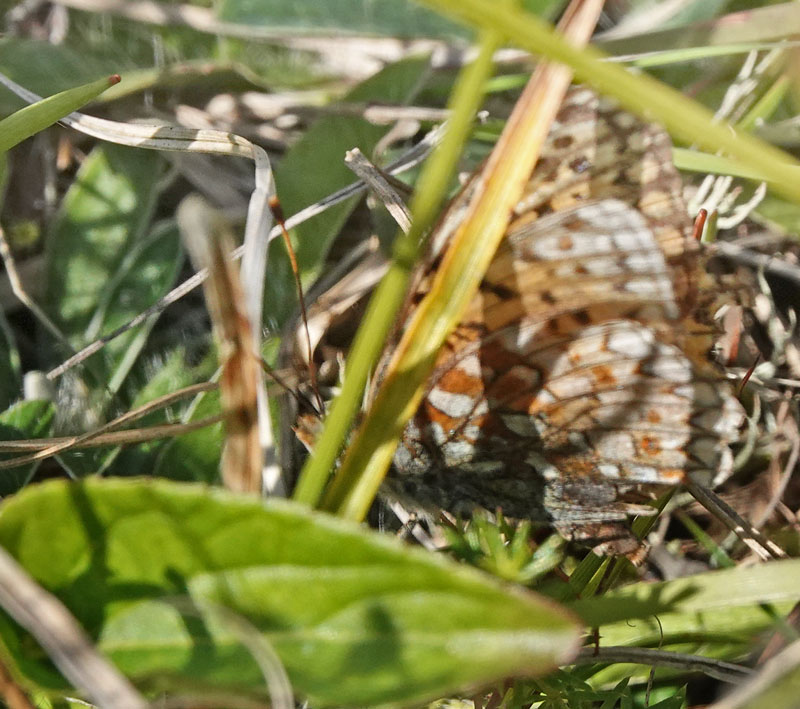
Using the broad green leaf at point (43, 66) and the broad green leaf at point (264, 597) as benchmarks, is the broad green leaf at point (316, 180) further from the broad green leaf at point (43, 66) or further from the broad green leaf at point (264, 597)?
the broad green leaf at point (264, 597)

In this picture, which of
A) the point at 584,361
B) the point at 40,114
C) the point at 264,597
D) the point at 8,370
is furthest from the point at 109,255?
the point at 264,597

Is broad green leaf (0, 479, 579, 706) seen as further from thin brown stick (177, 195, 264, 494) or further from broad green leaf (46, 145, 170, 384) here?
broad green leaf (46, 145, 170, 384)

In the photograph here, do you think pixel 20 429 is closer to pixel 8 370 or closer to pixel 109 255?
pixel 8 370

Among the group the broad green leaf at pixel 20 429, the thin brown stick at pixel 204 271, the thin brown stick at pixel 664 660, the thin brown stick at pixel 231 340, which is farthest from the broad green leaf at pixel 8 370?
the thin brown stick at pixel 664 660

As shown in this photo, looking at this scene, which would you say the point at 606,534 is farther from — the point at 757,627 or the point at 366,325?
the point at 366,325

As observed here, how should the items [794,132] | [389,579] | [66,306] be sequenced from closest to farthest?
[389,579] → [66,306] → [794,132]

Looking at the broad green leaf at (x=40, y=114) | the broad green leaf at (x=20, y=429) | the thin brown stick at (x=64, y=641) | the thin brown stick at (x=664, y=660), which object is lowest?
the thin brown stick at (x=664, y=660)

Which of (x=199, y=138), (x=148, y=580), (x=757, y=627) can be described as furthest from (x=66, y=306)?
(x=757, y=627)

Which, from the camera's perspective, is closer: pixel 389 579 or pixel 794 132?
pixel 389 579
